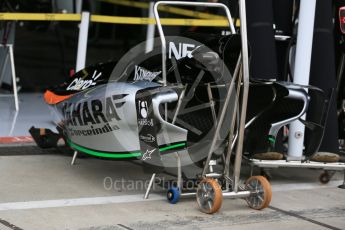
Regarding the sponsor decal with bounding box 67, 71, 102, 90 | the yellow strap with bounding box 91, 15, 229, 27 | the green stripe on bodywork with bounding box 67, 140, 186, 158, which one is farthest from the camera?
the yellow strap with bounding box 91, 15, 229, 27

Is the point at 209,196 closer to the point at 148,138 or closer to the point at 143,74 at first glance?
the point at 148,138

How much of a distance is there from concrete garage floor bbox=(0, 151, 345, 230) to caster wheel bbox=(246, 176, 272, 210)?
63 millimetres

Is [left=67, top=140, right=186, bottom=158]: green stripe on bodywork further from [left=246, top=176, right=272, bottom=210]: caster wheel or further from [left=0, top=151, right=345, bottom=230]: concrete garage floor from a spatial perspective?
[left=246, top=176, right=272, bottom=210]: caster wheel

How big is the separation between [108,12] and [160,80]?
655cm

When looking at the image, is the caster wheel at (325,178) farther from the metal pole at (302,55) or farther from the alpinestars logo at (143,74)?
the alpinestars logo at (143,74)

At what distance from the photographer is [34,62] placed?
484 inches

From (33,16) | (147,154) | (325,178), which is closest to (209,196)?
(147,154)

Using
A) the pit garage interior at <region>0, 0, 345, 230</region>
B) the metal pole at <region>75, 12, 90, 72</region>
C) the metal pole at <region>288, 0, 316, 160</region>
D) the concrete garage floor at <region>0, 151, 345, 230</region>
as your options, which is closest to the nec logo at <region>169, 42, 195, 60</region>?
the pit garage interior at <region>0, 0, 345, 230</region>

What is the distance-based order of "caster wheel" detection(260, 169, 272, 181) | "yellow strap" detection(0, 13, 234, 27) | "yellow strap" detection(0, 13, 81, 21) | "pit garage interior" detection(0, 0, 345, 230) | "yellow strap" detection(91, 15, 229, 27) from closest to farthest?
1. "pit garage interior" detection(0, 0, 345, 230)
2. "caster wheel" detection(260, 169, 272, 181)
3. "yellow strap" detection(0, 13, 81, 21)
4. "yellow strap" detection(0, 13, 234, 27)
5. "yellow strap" detection(91, 15, 229, 27)

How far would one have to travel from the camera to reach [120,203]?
6180mm

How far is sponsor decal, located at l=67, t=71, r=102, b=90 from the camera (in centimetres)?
705

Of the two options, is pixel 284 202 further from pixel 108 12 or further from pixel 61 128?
pixel 108 12

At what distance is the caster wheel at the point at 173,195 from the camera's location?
6.12 meters

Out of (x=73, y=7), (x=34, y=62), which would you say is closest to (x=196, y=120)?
(x=73, y=7)
